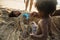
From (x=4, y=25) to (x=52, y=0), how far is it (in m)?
1.35

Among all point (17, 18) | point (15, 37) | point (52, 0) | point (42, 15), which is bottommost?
point (15, 37)

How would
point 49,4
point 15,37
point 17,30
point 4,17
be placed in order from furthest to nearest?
point 4,17, point 17,30, point 15,37, point 49,4

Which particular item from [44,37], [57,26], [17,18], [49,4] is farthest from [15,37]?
[49,4]

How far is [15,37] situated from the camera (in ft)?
7.86

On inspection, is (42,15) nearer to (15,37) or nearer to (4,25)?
(15,37)

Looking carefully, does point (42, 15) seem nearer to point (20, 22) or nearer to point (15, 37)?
point (15, 37)

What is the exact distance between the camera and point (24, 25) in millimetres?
2516

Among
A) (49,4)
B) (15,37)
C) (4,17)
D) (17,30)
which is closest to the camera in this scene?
(49,4)

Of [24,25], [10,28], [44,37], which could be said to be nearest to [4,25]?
[10,28]

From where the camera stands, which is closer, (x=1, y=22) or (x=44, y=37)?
(x=44, y=37)

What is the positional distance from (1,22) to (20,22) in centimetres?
30

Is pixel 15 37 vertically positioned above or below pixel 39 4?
below

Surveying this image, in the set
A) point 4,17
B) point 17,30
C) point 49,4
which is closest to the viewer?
point 49,4

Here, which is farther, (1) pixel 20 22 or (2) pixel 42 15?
(1) pixel 20 22
